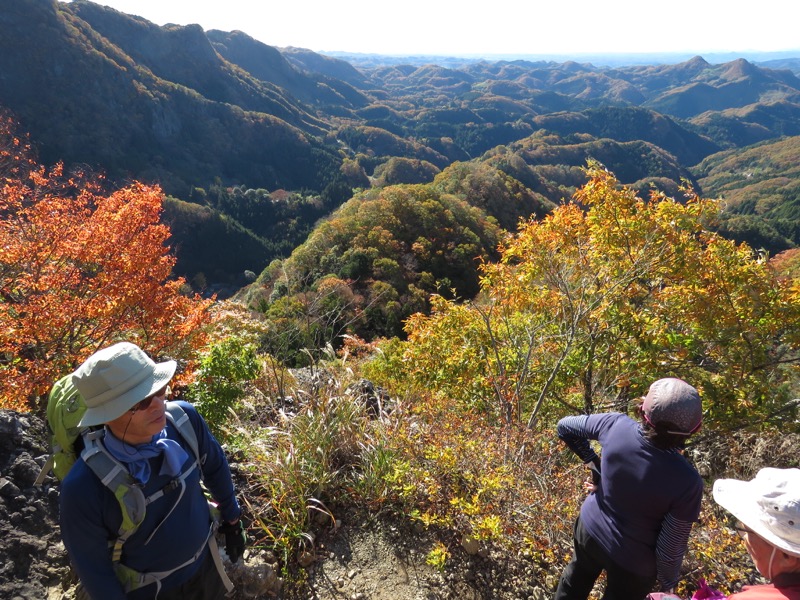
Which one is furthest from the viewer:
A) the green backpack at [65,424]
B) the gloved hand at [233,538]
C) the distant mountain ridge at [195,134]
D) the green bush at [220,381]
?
the distant mountain ridge at [195,134]

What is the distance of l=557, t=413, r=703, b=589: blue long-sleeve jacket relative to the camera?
92.6 inches

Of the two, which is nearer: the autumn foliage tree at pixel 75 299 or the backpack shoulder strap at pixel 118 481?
the backpack shoulder strap at pixel 118 481

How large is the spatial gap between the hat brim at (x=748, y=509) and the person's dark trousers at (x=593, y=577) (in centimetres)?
88

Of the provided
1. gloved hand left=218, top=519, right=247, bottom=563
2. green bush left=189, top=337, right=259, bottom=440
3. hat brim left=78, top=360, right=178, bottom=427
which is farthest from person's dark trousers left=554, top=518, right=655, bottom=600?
green bush left=189, top=337, right=259, bottom=440

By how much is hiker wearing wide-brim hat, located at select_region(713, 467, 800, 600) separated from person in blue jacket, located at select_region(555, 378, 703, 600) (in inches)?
18.9

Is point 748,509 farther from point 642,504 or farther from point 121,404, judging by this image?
point 121,404

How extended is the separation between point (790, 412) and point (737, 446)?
0.71 meters

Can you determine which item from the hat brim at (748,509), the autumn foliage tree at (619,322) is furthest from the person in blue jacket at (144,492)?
the autumn foliage tree at (619,322)

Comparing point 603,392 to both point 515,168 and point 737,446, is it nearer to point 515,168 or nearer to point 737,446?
point 737,446

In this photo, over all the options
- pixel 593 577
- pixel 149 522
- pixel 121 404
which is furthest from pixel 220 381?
pixel 593 577

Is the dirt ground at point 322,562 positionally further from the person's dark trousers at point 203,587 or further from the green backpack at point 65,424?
the green backpack at point 65,424

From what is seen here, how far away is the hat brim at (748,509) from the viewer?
1.70m

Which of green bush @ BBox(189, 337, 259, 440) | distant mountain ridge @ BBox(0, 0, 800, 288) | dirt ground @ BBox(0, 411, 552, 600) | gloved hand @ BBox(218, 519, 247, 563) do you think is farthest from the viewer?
distant mountain ridge @ BBox(0, 0, 800, 288)

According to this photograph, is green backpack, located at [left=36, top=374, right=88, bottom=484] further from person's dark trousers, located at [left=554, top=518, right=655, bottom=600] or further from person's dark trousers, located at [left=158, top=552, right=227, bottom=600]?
person's dark trousers, located at [left=554, top=518, right=655, bottom=600]
